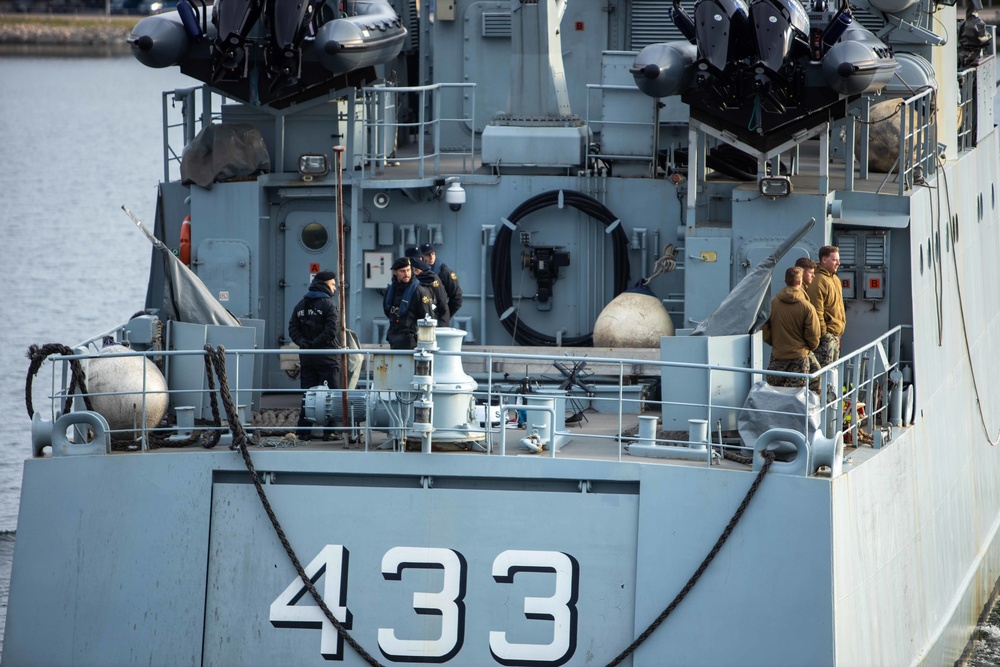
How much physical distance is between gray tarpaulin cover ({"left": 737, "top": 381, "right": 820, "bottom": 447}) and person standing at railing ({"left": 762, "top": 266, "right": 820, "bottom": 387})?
2.03 feet

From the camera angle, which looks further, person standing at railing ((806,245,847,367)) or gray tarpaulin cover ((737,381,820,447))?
person standing at railing ((806,245,847,367))

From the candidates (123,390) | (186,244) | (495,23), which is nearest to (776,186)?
(495,23)

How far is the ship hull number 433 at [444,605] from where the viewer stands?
986cm

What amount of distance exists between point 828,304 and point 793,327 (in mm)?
696

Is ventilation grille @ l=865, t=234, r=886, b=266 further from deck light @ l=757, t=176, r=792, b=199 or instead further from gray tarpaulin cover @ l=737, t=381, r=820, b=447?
gray tarpaulin cover @ l=737, t=381, r=820, b=447

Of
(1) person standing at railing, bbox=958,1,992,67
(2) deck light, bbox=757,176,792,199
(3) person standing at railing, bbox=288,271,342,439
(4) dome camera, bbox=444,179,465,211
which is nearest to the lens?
(3) person standing at railing, bbox=288,271,342,439

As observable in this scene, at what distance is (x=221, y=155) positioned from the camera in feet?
45.0

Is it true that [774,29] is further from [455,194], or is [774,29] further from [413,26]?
[413,26]

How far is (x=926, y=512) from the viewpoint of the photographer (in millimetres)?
12766

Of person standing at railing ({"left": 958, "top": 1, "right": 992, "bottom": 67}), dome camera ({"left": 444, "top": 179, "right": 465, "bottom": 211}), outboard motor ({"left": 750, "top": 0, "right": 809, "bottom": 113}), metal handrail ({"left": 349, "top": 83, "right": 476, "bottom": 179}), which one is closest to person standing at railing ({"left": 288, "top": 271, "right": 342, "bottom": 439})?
metal handrail ({"left": 349, "top": 83, "right": 476, "bottom": 179})

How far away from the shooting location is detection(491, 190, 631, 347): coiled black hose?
13.9m

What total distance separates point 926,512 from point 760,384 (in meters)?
3.17

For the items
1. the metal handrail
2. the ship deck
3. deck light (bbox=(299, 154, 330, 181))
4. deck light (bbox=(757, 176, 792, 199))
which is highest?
the metal handrail

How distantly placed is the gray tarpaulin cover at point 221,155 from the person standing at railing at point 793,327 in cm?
526
